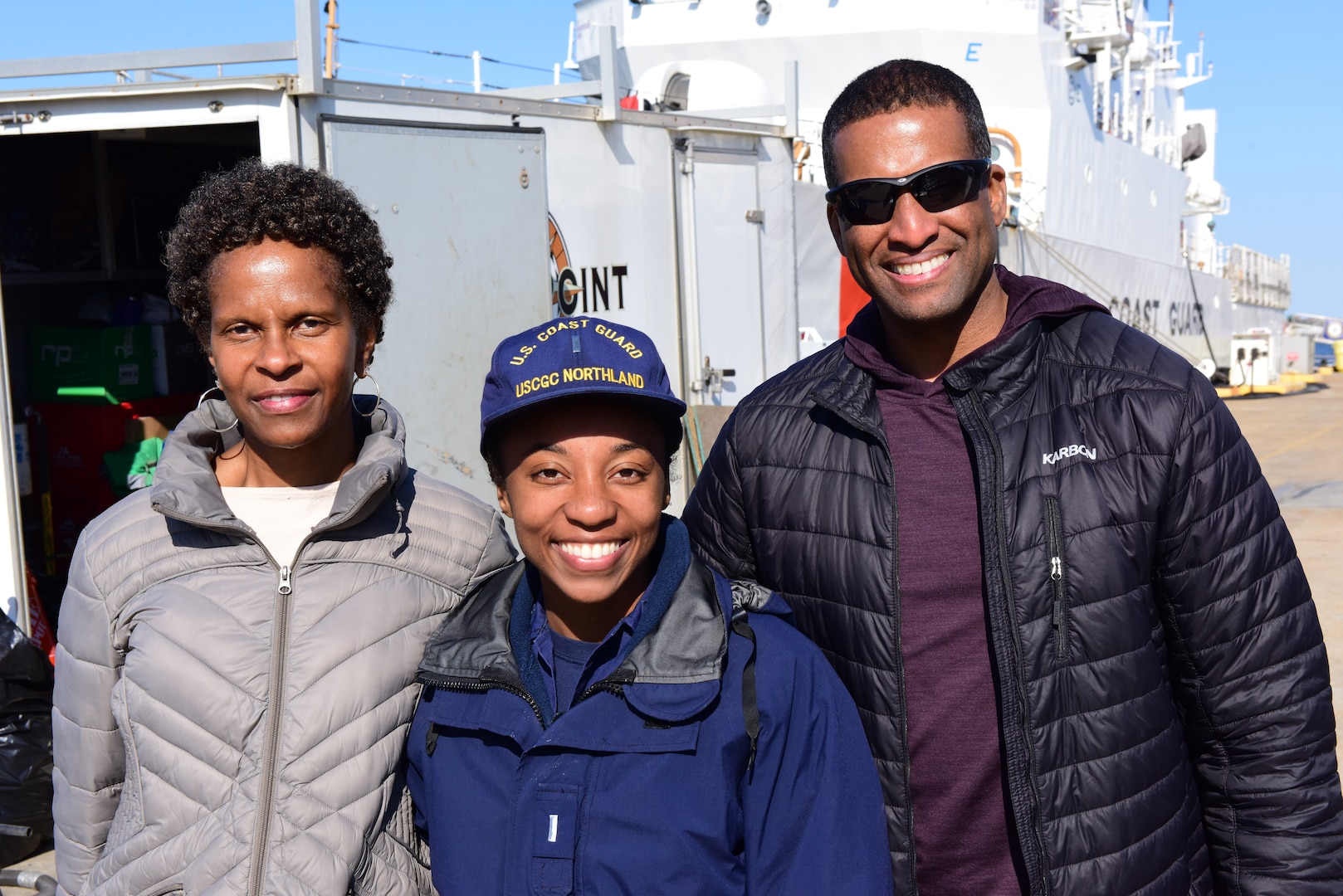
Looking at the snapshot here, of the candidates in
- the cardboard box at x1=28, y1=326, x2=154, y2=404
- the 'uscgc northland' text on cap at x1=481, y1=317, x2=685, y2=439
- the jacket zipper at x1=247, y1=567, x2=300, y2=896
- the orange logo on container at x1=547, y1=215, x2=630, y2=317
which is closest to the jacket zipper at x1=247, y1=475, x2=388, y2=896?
the jacket zipper at x1=247, y1=567, x2=300, y2=896

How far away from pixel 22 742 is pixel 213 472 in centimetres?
287

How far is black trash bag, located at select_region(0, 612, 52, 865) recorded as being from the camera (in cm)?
418

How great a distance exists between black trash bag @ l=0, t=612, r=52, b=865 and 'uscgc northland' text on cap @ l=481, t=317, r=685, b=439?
10.5 ft

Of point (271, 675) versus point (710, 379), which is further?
point (710, 379)

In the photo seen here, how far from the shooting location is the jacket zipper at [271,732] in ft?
5.96

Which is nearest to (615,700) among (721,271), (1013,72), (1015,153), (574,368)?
(574,368)

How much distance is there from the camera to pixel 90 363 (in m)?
5.87

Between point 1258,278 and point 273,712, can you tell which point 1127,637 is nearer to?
point 273,712

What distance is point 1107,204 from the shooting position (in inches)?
734

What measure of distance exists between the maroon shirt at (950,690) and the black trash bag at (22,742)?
3527mm

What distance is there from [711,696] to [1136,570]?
75 centimetres

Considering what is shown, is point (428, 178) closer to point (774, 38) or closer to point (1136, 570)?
point (1136, 570)

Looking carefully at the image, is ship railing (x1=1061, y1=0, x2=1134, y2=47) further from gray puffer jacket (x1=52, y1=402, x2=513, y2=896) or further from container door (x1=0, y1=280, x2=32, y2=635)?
gray puffer jacket (x1=52, y1=402, x2=513, y2=896)

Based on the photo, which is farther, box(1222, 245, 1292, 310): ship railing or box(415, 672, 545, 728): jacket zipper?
box(1222, 245, 1292, 310): ship railing
